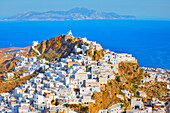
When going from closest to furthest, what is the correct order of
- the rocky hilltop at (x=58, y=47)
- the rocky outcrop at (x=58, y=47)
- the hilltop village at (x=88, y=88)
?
1. the hilltop village at (x=88, y=88)
2. the rocky hilltop at (x=58, y=47)
3. the rocky outcrop at (x=58, y=47)

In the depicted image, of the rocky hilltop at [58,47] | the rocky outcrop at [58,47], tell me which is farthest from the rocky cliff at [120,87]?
the rocky outcrop at [58,47]

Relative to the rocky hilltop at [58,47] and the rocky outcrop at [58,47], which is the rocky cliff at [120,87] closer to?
the rocky hilltop at [58,47]

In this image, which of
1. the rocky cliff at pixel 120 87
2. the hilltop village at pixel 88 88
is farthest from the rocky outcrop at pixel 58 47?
the rocky cliff at pixel 120 87

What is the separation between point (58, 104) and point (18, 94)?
10.6 m

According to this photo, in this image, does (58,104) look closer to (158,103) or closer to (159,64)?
(158,103)

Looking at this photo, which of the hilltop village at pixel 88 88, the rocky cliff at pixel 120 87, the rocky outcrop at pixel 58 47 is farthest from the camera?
the rocky outcrop at pixel 58 47

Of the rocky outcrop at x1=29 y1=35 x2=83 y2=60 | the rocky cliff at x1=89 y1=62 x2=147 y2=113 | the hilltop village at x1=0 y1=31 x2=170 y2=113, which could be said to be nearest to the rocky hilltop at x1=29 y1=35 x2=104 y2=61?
the rocky outcrop at x1=29 y1=35 x2=83 y2=60

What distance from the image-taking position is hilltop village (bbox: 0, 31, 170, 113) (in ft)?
172

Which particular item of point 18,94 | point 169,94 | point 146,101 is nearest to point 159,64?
point 169,94

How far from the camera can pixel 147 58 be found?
4670 inches

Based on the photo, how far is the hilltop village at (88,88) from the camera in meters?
52.6

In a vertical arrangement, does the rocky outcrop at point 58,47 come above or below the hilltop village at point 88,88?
above

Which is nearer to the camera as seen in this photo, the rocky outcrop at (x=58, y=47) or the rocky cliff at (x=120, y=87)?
the rocky cliff at (x=120, y=87)

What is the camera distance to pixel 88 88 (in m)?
55.9
